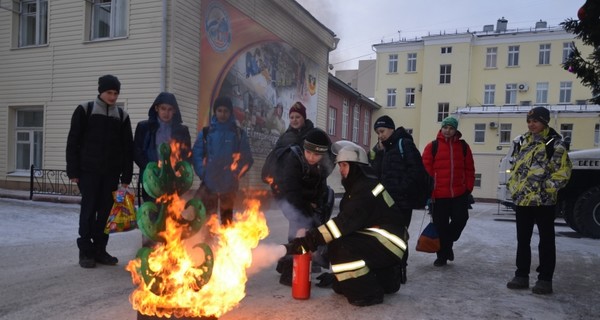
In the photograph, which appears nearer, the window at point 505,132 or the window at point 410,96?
the window at point 505,132

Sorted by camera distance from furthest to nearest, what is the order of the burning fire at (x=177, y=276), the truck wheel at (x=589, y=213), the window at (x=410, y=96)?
the window at (x=410, y=96) < the truck wheel at (x=589, y=213) < the burning fire at (x=177, y=276)

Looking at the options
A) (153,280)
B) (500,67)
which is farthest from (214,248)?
(500,67)

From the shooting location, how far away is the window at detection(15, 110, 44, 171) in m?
13.2

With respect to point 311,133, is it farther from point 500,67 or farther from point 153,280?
point 500,67

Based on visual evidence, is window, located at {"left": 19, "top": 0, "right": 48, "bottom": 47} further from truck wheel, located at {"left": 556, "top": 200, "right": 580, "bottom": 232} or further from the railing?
truck wheel, located at {"left": 556, "top": 200, "right": 580, "bottom": 232}

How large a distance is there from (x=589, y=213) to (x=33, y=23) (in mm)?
15340

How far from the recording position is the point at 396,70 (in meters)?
38.8

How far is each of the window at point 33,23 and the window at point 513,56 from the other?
32.8m

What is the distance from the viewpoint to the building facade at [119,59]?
1141 centimetres

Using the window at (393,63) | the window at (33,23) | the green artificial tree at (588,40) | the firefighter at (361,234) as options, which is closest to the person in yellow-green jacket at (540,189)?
the green artificial tree at (588,40)

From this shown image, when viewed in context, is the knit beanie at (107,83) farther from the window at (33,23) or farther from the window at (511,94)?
the window at (511,94)

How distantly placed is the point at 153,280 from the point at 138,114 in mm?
9730

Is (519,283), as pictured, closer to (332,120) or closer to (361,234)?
(361,234)

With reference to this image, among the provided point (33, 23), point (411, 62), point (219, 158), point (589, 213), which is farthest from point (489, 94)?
point (219, 158)
